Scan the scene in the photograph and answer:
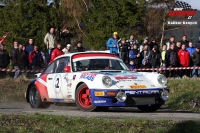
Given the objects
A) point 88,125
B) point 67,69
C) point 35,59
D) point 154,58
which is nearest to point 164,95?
point 67,69

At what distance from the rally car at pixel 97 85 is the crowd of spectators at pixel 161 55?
7943mm

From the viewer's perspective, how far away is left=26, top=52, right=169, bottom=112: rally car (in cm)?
1346

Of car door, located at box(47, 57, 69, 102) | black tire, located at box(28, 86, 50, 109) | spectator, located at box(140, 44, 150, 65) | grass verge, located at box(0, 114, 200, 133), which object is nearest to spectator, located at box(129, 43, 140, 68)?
spectator, located at box(140, 44, 150, 65)

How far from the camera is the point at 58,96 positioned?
15109 millimetres

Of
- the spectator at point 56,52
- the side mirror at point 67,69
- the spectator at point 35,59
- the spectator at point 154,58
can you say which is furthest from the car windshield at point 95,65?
the spectator at point 35,59

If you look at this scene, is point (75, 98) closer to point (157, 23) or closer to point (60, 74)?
point (60, 74)

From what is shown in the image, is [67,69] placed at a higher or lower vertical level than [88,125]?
higher

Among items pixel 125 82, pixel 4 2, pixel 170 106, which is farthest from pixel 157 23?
pixel 125 82

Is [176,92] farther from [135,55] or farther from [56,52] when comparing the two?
[56,52]

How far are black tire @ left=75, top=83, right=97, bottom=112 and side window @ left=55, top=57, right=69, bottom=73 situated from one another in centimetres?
140

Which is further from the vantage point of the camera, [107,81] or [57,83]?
[57,83]

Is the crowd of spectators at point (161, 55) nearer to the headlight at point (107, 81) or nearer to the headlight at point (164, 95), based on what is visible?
the headlight at point (164, 95)

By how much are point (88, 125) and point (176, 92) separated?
32.3 ft

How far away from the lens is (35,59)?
78.6 feet
